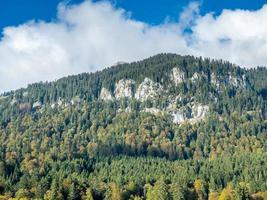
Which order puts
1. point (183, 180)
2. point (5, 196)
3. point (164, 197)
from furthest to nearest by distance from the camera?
point (183, 180) → point (164, 197) → point (5, 196)

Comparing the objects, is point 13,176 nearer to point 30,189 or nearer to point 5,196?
point 30,189

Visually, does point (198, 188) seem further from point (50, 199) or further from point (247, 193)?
point (50, 199)

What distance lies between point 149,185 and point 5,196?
57.8m

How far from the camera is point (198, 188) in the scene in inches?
7618

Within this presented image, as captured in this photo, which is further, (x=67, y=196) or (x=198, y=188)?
(x=198, y=188)

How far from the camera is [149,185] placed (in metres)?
192

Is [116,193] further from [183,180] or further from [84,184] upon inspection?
[183,180]

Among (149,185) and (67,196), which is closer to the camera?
(67,196)

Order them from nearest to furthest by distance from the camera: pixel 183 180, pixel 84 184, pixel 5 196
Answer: pixel 5 196
pixel 84 184
pixel 183 180

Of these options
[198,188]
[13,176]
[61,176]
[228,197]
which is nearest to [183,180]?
[198,188]

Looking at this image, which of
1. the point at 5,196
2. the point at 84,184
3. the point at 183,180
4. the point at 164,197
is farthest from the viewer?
the point at 183,180

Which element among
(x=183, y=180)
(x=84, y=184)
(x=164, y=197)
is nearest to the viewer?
(x=164, y=197)

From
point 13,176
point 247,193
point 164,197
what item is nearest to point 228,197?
point 247,193

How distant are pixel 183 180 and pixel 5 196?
2793 inches
